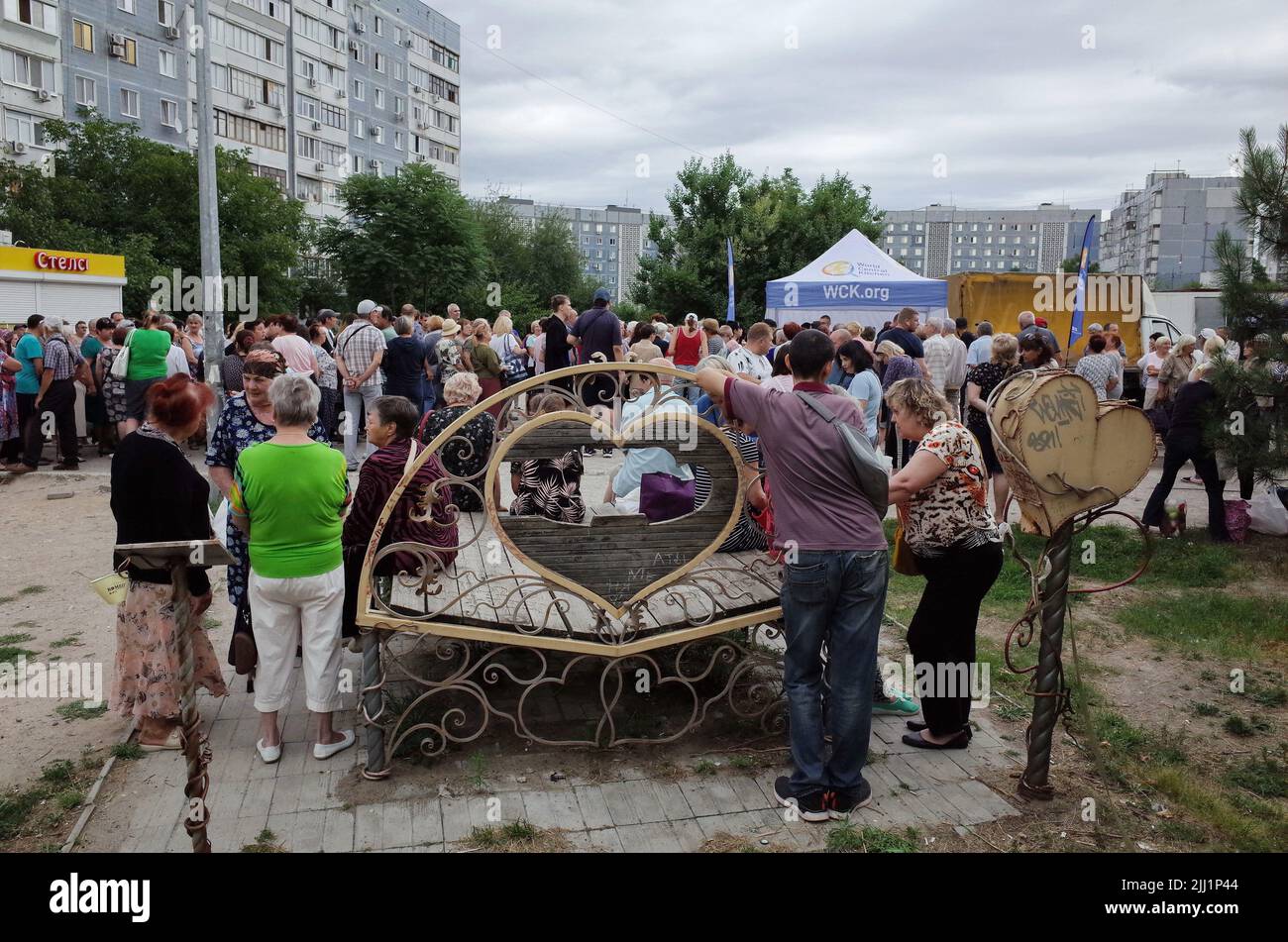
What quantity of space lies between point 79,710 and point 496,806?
237cm

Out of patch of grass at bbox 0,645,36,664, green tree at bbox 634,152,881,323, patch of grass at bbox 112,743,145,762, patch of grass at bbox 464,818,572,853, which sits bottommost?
patch of grass at bbox 464,818,572,853

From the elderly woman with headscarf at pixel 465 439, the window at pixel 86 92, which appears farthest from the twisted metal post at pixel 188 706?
the window at pixel 86 92

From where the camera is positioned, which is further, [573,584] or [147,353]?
[147,353]

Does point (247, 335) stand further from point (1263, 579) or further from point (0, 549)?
point (1263, 579)

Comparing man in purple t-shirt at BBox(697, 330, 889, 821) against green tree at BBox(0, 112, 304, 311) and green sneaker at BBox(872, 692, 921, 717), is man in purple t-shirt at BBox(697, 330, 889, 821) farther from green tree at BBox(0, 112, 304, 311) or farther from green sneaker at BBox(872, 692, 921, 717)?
green tree at BBox(0, 112, 304, 311)

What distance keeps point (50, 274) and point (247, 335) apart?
36.8 feet

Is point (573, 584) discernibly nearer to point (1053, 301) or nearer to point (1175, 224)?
point (1053, 301)

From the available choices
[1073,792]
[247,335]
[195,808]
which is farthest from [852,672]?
[247,335]

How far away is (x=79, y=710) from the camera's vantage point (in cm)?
466

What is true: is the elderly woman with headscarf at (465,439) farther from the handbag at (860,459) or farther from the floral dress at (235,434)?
the handbag at (860,459)

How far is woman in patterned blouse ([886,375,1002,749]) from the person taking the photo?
13.0ft

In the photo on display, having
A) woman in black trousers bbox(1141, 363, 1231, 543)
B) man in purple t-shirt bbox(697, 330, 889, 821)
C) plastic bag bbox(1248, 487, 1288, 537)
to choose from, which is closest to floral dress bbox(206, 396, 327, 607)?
man in purple t-shirt bbox(697, 330, 889, 821)

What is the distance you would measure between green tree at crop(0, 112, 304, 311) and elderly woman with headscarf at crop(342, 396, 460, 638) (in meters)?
27.3

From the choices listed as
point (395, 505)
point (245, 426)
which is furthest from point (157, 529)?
point (395, 505)
